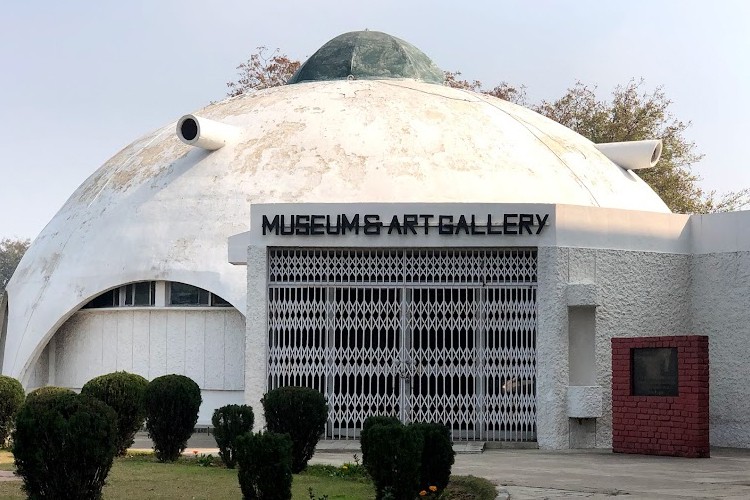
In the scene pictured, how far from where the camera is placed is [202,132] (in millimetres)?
20297

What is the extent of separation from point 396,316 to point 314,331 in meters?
1.15

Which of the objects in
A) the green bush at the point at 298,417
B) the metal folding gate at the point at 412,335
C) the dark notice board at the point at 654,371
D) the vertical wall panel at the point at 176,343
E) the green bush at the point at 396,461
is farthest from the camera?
the vertical wall panel at the point at 176,343

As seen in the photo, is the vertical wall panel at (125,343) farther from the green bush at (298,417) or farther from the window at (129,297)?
the green bush at (298,417)

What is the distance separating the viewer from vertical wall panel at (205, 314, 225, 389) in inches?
771

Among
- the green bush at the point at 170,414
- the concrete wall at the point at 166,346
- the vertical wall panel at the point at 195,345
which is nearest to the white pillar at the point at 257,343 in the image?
the green bush at the point at 170,414

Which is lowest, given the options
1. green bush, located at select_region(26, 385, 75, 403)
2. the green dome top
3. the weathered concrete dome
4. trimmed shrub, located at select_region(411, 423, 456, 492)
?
trimmed shrub, located at select_region(411, 423, 456, 492)

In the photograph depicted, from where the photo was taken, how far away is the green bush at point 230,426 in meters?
13.1

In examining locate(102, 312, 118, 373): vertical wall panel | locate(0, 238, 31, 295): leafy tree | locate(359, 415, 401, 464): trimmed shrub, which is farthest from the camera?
locate(0, 238, 31, 295): leafy tree

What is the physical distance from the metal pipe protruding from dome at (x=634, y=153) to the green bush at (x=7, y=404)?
12164 millimetres

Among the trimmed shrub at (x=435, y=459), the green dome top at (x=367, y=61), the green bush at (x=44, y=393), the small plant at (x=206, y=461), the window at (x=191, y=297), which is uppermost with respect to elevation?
the green dome top at (x=367, y=61)

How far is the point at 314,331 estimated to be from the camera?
54.9 feet

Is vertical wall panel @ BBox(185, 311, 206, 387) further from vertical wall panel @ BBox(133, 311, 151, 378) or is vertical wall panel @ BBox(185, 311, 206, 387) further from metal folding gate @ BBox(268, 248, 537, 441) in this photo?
metal folding gate @ BBox(268, 248, 537, 441)

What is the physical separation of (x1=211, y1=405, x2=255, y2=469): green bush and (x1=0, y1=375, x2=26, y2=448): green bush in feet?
13.1

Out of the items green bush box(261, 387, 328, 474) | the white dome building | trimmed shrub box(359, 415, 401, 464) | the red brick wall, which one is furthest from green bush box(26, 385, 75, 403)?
the red brick wall
